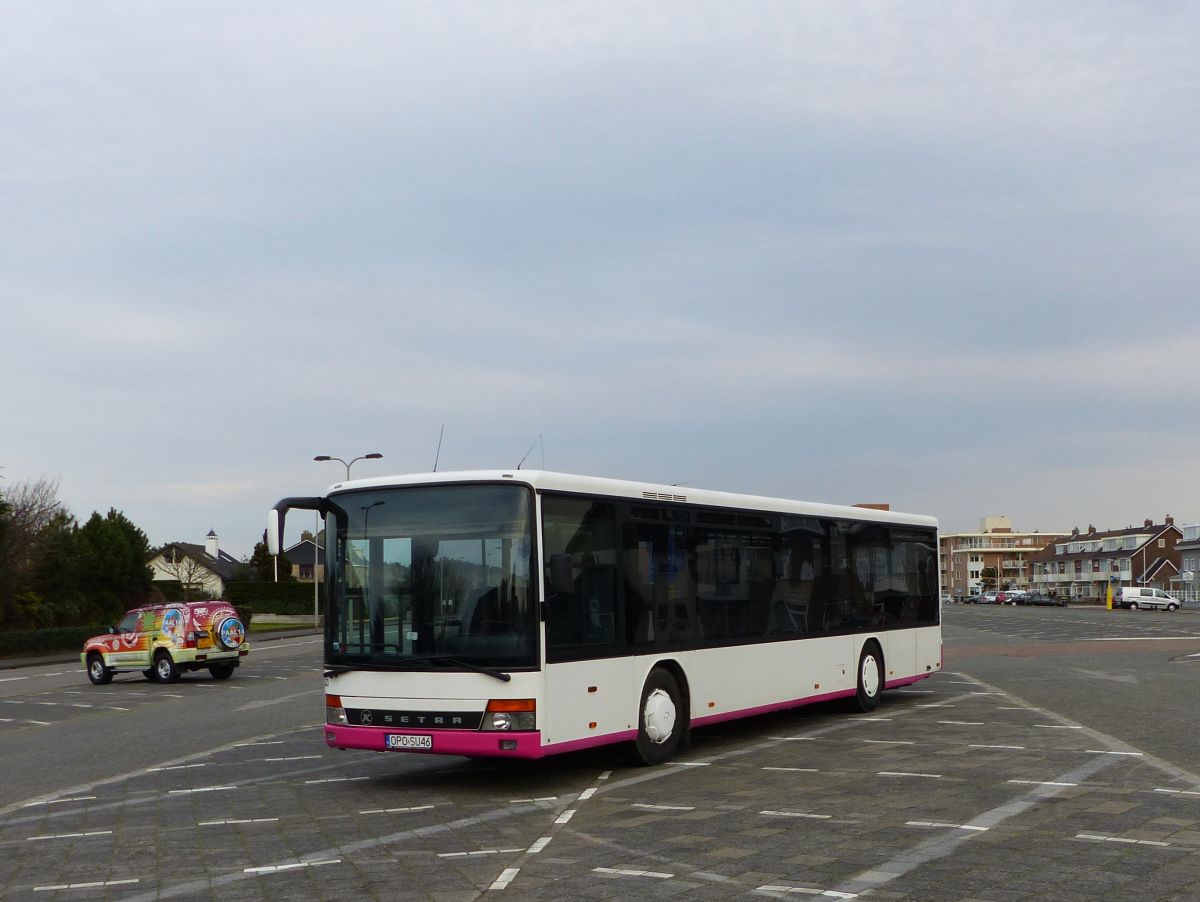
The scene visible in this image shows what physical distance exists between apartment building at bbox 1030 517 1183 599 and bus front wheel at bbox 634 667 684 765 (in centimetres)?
13696

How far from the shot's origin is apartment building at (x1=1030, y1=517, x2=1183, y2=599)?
15025cm

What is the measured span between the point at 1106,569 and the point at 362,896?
6543 inches

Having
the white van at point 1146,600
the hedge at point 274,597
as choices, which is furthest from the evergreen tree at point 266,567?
the white van at point 1146,600

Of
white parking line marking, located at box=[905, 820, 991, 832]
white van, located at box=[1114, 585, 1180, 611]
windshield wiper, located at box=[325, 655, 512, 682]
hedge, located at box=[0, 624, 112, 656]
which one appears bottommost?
white van, located at box=[1114, 585, 1180, 611]

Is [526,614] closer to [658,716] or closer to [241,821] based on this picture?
[658,716]

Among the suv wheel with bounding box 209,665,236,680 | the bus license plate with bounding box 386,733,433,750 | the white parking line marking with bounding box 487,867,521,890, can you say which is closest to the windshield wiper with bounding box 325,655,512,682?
the bus license plate with bounding box 386,733,433,750

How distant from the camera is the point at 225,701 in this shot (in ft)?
74.1

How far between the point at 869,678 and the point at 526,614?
8.12 m

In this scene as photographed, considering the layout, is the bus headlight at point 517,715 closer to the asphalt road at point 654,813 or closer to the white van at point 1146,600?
the asphalt road at point 654,813

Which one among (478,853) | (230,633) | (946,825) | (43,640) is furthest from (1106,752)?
(43,640)

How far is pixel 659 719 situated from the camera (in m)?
12.3

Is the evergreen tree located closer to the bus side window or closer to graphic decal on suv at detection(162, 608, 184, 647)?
graphic decal on suv at detection(162, 608, 184, 647)

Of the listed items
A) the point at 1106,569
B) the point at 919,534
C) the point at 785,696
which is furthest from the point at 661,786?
the point at 1106,569

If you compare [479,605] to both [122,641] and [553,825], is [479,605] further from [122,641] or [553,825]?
[122,641]
